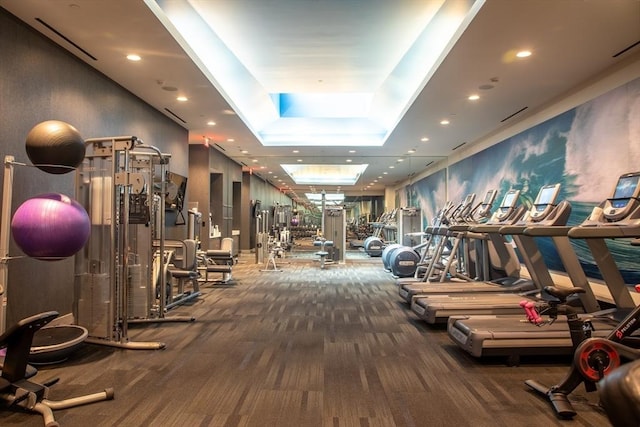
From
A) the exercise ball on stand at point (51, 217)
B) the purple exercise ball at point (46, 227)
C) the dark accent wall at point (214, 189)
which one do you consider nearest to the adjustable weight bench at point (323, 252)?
the dark accent wall at point (214, 189)

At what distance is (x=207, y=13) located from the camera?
520cm

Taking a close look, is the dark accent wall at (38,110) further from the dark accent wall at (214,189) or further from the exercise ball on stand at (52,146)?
the dark accent wall at (214,189)

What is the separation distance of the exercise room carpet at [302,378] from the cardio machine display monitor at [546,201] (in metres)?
1.67

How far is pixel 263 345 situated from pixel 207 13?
4.20 meters

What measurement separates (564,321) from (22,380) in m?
4.43

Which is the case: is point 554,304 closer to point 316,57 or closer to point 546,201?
point 546,201

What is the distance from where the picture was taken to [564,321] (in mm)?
3807

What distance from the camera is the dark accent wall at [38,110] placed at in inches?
151

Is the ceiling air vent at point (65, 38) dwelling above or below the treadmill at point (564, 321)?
above

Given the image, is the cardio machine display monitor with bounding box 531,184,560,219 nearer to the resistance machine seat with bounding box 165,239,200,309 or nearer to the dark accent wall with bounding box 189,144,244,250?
the resistance machine seat with bounding box 165,239,200,309

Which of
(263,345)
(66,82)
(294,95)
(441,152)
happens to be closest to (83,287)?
(263,345)

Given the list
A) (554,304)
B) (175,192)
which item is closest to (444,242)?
(554,304)

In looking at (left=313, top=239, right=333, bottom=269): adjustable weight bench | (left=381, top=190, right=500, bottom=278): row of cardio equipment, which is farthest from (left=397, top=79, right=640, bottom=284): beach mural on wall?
(left=313, top=239, right=333, bottom=269): adjustable weight bench

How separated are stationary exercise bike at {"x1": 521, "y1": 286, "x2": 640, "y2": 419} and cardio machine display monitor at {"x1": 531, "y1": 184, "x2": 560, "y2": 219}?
78.4 inches
